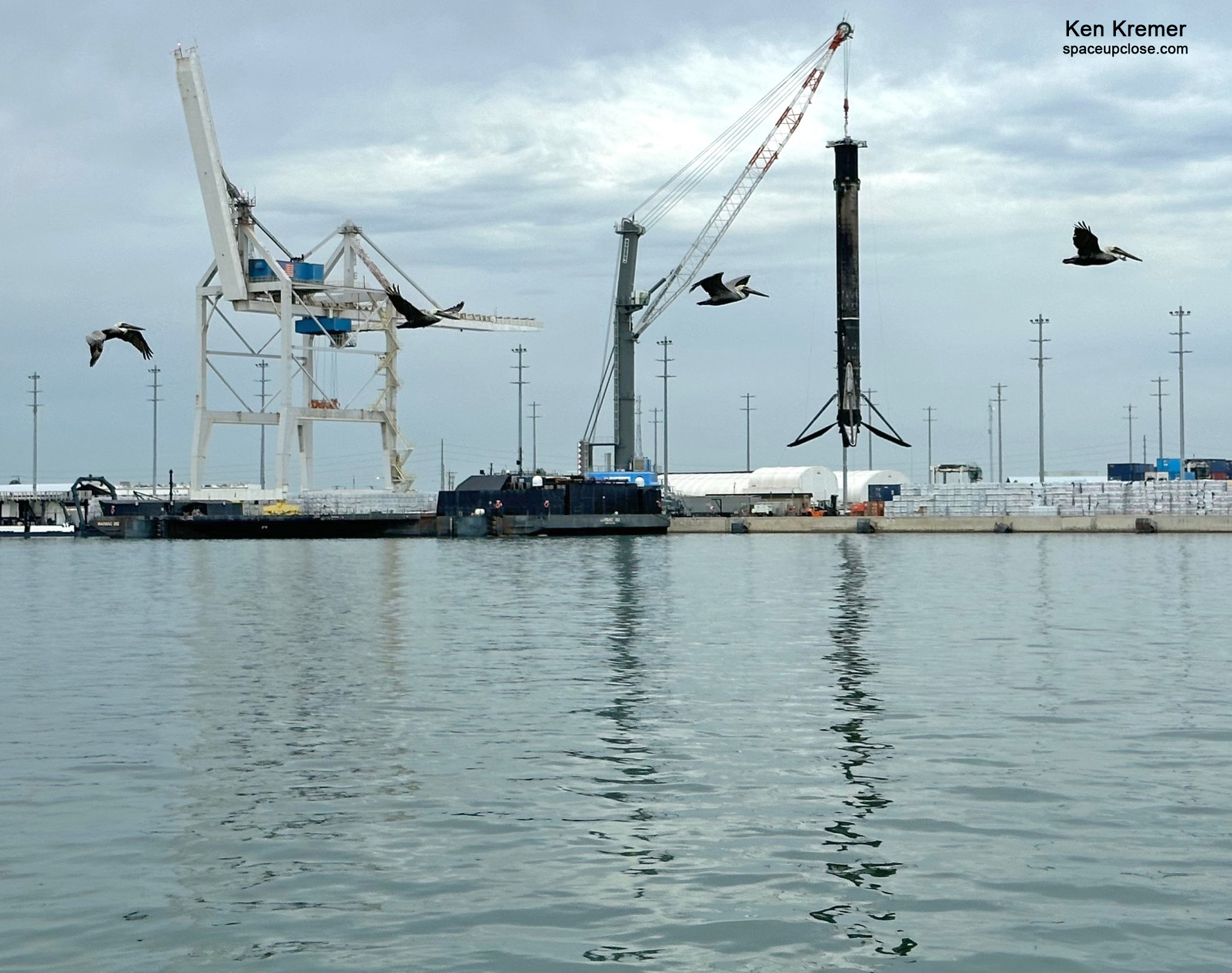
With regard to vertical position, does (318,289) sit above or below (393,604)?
above

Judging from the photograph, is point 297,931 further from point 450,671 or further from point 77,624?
point 77,624

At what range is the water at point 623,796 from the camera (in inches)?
415

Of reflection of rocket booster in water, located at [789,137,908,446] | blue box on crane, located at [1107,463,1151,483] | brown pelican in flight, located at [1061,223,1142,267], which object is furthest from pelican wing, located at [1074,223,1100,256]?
blue box on crane, located at [1107,463,1151,483]

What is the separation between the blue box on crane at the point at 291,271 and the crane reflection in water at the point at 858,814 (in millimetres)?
93523

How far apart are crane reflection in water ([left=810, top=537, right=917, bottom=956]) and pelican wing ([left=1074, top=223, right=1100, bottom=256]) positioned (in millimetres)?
17766

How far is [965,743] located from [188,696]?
40.1 feet

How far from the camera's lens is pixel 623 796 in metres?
15.2

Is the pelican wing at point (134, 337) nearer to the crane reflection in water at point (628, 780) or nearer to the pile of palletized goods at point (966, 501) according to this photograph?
→ the crane reflection in water at point (628, 780)

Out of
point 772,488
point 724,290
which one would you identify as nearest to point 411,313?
point 724,290

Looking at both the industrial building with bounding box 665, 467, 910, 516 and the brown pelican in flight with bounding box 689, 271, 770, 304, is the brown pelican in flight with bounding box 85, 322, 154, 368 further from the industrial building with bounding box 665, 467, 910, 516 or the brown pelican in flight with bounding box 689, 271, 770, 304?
the industrial building with bounding box 665, 467, 910, 516

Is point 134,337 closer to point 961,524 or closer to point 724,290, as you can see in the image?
point 724,290

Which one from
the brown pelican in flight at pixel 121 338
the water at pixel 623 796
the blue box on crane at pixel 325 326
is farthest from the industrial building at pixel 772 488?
the water at pixel 623 796

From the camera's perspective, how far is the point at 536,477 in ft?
387

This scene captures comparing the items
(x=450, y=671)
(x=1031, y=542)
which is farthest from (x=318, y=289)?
(x=450, y=671)
